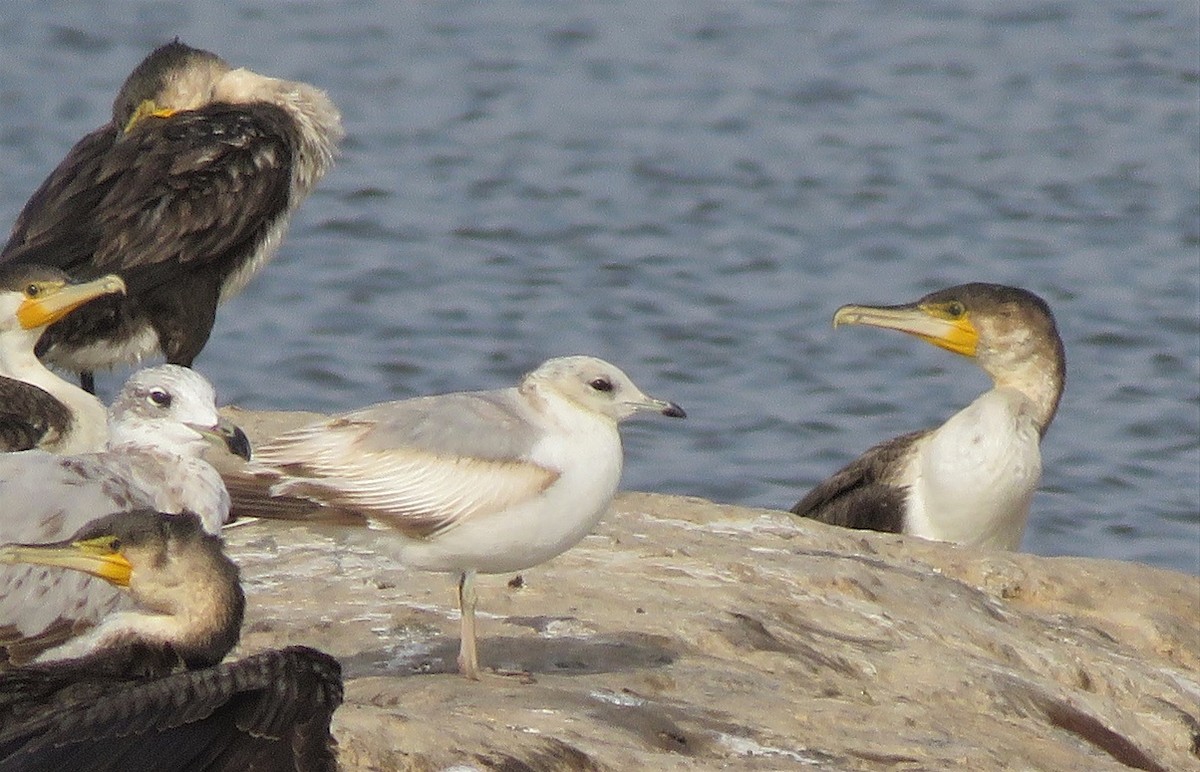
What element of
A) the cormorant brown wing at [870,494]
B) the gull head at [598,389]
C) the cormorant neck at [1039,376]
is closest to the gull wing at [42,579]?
the gull head at [598,389]

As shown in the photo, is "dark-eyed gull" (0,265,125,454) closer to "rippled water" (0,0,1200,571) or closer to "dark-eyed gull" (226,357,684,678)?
"dark-eyed gull" (226,357,684,678)

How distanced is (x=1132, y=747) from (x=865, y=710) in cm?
102

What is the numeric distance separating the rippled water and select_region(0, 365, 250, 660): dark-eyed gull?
5986 millimetres

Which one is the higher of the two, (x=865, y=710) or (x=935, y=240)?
(x=865, y=710)

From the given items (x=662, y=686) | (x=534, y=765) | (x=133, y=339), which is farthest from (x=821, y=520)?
(x=534, y=765)

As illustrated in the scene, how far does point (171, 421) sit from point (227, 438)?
17cm

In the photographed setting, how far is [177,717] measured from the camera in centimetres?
473

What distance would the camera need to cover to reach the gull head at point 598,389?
6.37 m

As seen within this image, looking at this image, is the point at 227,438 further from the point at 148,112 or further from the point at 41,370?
the point at 148,112

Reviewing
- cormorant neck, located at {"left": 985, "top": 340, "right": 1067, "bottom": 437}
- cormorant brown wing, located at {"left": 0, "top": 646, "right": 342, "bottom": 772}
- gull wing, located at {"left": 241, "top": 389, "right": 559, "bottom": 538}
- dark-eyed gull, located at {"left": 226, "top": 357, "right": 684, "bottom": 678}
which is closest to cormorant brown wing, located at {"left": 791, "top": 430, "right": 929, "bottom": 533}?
cormorant neck, located at {"left": 985, "top": 340, "right": 1067, "bottom": 437}

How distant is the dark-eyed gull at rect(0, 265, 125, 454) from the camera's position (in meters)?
7.66

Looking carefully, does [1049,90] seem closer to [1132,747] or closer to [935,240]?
[935,240]

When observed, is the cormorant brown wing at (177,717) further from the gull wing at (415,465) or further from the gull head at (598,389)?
the gull head at (598,389)

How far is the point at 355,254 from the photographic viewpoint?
1619cm
